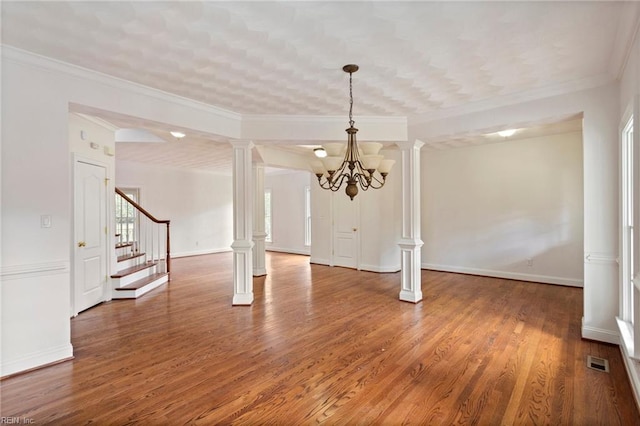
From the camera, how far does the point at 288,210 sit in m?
10.2

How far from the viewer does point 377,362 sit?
2.83 m

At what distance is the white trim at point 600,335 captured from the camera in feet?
10.2

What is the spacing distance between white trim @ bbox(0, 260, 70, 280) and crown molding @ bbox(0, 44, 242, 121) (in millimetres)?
1707

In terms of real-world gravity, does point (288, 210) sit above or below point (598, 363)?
above

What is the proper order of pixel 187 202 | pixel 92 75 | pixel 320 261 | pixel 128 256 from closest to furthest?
1. pixel 92 75
2. pixel 128 256
3. pixel 320 261
4. pixel 187 202

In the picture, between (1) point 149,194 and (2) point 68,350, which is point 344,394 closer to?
(2) point 68,350

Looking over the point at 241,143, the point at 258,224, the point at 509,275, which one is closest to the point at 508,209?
the point at 509,275

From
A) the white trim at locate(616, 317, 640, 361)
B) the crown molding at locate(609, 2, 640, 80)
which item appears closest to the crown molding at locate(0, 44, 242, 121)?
the crown molding at locate(609, 2, 640, 80)

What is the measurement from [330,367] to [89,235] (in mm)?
3897

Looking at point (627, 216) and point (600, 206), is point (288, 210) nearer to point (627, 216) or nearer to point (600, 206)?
point (600, 206)

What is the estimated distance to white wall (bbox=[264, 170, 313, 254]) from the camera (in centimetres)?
984

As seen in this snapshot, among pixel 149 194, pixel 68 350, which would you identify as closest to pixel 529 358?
pixel 68 350

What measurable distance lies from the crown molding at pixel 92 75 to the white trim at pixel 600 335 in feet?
15.9

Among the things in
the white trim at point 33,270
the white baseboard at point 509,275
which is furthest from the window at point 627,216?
the white trim at point 33,270
